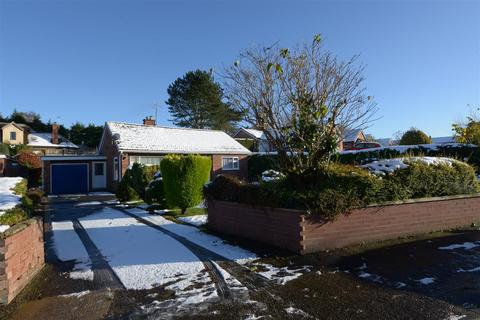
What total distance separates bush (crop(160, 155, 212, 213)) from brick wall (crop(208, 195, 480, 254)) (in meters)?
2.77

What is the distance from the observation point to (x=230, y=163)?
95.2 feet

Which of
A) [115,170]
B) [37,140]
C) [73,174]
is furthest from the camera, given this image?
[37,140]

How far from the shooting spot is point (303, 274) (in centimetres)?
568

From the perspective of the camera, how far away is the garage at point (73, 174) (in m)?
25.2

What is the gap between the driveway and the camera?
14.1 feet

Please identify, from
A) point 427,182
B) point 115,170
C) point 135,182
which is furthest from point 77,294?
point 115,170

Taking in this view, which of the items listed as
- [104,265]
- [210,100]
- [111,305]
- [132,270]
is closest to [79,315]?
[111,305]

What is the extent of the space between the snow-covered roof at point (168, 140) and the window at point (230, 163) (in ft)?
2.02

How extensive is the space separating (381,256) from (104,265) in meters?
5.08

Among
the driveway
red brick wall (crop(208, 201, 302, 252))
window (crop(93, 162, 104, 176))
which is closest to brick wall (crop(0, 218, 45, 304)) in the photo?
the driveway

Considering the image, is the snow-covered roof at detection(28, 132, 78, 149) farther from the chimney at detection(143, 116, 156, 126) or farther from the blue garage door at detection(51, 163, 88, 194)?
the blue garage door at detection(51, 163, 88, 194)

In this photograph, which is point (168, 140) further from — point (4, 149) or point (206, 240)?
point (4, 149)

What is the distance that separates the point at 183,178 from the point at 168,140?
15339mm

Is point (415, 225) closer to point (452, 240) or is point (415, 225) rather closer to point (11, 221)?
point (452, 240)
